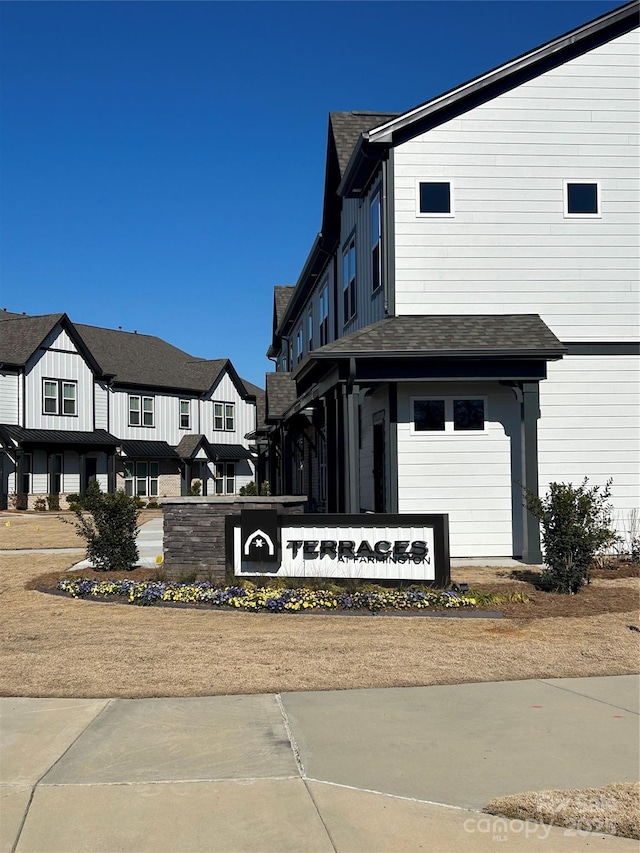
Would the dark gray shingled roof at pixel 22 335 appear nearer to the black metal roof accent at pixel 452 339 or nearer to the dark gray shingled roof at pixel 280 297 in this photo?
the dark gray shingled roof at pixel 280 297

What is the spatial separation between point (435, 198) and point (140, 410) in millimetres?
35600

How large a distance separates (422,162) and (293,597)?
8.88 m

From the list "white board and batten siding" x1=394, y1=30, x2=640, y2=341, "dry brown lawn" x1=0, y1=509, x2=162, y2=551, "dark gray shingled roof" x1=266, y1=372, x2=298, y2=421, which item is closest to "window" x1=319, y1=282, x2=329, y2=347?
"dark gray shingled roof" x1=266, y1=372, x2=298, y2=421

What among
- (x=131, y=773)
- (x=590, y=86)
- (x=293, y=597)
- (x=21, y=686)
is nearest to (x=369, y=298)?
(x=590, y=86)

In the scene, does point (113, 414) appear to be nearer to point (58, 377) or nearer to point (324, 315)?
point (58, 377)

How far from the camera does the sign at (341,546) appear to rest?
11570mm

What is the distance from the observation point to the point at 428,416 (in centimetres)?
1549

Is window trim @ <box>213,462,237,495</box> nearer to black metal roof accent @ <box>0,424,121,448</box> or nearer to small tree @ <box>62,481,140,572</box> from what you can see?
black metal roof accent @ <box>0,424,121,448</box>

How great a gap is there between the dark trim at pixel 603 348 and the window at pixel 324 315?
1015 centimetres

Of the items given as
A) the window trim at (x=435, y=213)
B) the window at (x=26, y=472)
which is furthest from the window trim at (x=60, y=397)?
the window trim at (x=435, y=213)

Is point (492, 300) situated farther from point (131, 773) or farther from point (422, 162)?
point (131, 773)

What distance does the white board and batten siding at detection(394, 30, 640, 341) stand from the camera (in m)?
15.8

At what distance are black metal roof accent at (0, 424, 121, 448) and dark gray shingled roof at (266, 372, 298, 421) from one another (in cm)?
1653

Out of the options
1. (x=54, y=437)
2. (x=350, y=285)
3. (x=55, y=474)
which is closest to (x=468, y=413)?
(x=350, y=285)
